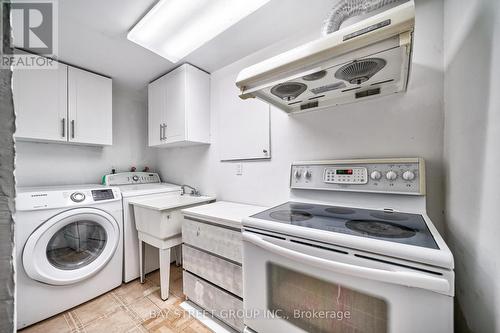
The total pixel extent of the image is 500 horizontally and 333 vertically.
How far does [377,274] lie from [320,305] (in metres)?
0.32

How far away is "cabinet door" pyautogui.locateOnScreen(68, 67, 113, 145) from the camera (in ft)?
6.02

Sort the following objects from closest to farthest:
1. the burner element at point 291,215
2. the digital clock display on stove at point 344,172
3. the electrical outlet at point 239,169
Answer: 1. the burner element at point 291,215
2. the digital clock display on stove at point 344,172
3. the electrical outlet at point 239,169

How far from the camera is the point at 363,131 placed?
125 centimetres

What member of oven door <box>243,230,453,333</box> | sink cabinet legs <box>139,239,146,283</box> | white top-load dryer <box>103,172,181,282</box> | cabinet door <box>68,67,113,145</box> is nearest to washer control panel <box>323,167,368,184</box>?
oven door <box>243,230,453,333</box>

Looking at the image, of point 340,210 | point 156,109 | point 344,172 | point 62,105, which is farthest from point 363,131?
point 62,105

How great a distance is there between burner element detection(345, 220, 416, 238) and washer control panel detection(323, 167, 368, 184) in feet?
0.99

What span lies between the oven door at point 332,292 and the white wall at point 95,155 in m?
2.05

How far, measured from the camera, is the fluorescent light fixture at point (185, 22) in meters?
1.17

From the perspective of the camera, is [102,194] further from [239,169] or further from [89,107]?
[239,169]

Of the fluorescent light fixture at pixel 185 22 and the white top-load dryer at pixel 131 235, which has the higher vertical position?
the fluorescent light fixture at pixel 185 22

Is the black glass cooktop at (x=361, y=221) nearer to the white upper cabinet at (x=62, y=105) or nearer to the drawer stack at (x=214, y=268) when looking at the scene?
the drawer stack at (x=214, y=268)

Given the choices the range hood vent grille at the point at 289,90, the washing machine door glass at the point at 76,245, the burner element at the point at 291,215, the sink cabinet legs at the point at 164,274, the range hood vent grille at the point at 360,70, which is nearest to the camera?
the range hood vent grille at the point at 360,70

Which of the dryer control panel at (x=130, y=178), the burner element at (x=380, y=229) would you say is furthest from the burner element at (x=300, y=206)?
the dryer control panel at (x=130, y=178)

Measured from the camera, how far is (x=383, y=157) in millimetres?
1172
